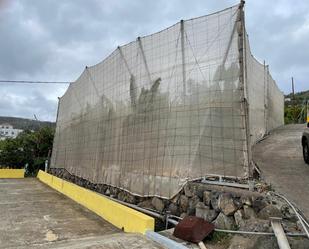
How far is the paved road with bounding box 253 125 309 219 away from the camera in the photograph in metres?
5.69

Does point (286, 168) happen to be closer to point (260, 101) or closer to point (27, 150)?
point (260, 101)

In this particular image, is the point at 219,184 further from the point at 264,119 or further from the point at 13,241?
the point at 264,119

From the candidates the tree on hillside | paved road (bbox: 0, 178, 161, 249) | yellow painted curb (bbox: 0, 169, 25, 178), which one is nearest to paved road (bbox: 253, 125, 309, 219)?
paved road (bbox: 0, 178, 161, 249)

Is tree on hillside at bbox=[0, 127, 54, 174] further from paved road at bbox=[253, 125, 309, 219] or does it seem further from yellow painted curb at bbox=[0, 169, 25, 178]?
paved road at bbox=[253, 125, 309, 219]

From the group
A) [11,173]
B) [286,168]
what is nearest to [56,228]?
[286,168]

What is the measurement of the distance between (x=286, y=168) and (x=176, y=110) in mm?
2630

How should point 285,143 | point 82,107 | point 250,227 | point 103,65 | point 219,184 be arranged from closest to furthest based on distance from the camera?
point 250,227 < point 219,184 < point 285,143 < point 103,65 < point 82,107

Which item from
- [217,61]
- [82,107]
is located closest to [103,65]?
[82,107]

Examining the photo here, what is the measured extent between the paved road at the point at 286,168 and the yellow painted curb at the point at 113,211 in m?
2.45

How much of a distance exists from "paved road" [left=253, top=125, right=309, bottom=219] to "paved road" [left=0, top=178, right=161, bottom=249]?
2411mm

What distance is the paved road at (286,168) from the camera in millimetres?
5686

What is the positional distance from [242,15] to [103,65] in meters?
6.38

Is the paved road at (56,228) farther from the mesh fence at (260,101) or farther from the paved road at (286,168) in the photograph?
the mesh fence at (260,101)

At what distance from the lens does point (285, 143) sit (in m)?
10.7
